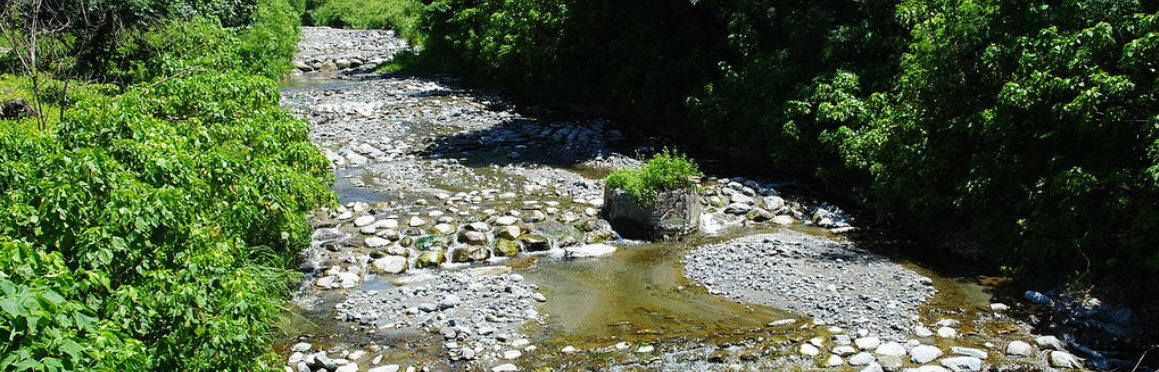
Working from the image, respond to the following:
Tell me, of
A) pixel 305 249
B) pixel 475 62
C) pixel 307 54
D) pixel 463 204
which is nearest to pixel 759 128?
pixel 463 204

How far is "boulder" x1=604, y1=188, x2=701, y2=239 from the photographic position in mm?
11430

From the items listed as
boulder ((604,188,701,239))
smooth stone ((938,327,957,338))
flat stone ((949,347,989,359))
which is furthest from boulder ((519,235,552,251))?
flat stone ((949,347,989,359))

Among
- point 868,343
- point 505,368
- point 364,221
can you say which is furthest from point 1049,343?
point 364,221

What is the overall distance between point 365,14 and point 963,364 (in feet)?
154

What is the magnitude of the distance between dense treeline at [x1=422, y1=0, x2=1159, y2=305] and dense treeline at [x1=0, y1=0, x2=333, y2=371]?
7726 millimetres

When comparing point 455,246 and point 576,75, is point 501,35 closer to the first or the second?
point 576,75

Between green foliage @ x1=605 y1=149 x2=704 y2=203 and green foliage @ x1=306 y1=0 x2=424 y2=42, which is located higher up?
green foliage @ x1=605 y1=149 x2=704 y2=203

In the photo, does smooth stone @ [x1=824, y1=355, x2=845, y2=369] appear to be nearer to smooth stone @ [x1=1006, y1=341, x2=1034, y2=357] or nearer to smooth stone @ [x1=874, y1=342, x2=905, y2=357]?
smooth stone @ [x1=874, y1=342, x2=905, y2=357]

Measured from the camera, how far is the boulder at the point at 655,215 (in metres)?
11.4

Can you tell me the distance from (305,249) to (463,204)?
3.06 metres

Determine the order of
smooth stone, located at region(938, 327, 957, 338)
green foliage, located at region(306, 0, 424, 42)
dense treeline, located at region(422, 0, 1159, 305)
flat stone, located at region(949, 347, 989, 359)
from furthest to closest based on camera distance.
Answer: green foliage, located at region(306, 0, 424, 42), dense treeline, located at region(422, 0, 1159, 305), smooth stone, located at region(938, 327, 957, 338), flat stone, located at region(949, 347, 989, 359)

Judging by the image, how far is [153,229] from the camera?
5.16 metres

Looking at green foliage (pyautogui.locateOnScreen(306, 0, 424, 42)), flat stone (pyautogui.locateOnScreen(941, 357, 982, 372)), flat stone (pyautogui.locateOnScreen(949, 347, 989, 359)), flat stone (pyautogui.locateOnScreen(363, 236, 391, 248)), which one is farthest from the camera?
green foliage (pyautogui.locateOnScreen(306, 0, 424, 42))

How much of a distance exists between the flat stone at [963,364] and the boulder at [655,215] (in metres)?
4.79
